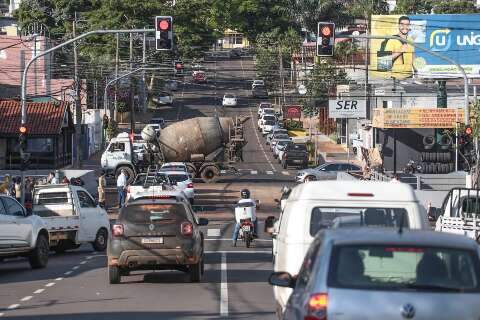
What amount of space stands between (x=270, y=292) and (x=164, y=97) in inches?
3707

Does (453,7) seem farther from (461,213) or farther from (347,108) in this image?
(461,213)

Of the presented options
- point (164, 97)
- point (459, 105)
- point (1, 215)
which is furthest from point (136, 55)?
point (1, 215)

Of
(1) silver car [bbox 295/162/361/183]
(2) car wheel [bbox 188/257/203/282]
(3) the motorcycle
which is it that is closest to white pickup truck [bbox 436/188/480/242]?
(3) the motorcycle

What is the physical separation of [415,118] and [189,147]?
1628 centimetres

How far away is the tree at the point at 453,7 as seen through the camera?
144 meters

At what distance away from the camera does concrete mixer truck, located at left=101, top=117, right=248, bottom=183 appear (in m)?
58.1

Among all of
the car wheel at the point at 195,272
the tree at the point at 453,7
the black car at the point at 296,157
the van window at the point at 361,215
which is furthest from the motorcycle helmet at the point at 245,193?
the tree at the point at 453,7

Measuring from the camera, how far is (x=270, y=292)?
19.5 meters

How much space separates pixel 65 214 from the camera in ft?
96.1

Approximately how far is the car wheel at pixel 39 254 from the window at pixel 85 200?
4.62m

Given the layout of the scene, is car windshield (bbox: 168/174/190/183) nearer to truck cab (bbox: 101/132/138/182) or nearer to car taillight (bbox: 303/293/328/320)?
truck cab (bbox: 101/132/138/182)

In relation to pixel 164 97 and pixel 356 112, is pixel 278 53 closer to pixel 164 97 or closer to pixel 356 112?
pixel 164 97

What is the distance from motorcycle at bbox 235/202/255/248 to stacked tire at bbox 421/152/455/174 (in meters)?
39.6

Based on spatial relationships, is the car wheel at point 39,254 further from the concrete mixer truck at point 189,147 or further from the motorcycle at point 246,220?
the concrete mixer truck at point 189,147
